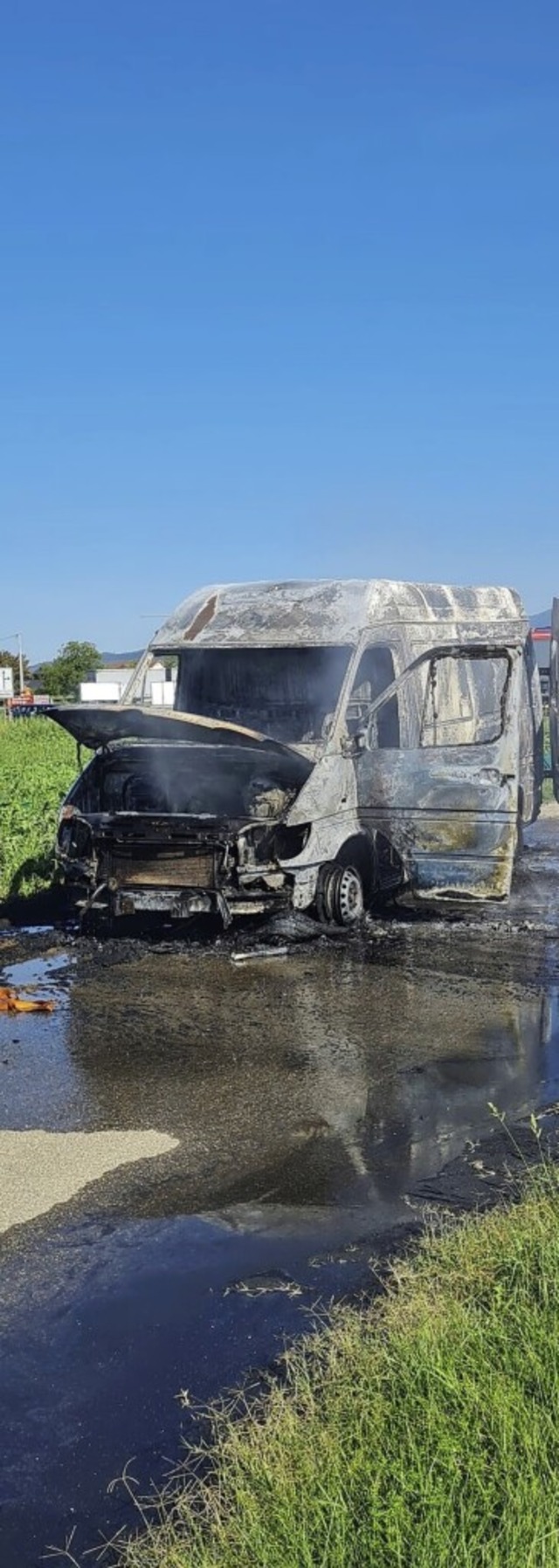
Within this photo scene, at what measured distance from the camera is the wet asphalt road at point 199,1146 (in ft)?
12.2

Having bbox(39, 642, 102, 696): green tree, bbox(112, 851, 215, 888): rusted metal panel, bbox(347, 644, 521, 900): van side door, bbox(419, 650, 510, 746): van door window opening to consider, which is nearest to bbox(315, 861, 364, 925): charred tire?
bbox(347, 644, 521, 900): van side door

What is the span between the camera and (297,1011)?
26.5ft

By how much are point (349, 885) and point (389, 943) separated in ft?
1.72

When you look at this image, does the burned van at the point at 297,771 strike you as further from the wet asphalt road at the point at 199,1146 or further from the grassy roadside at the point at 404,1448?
the grassy roadside at the point at 404,1448

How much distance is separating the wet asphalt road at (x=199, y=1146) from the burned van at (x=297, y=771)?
20.4 inches

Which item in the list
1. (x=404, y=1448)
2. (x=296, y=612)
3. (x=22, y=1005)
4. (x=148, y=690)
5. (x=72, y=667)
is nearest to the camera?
(x=404, y=1448)

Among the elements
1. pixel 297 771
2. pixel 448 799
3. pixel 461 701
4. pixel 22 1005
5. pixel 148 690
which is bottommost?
pixel 22 1005

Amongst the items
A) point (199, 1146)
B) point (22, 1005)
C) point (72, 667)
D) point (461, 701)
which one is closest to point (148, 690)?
point (461, 701)

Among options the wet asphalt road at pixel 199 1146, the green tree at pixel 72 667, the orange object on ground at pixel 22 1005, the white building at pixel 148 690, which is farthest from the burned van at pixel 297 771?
the green tree at pixel 72 667

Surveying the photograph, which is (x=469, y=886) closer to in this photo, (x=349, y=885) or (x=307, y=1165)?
(x=349, y=885)

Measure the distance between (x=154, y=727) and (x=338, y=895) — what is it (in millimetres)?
1801

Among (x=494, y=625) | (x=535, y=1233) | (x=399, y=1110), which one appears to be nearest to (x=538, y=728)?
(x=494, y=625)

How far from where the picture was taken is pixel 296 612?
1096 centimetres

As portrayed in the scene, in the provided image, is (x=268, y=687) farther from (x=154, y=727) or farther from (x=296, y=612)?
(x=154, y=727)
